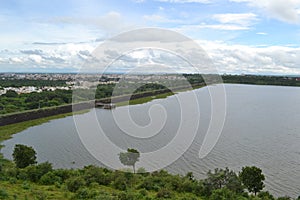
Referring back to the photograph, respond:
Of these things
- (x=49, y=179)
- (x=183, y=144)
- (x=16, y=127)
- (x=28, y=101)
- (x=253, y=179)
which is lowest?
(x=16, y=127)

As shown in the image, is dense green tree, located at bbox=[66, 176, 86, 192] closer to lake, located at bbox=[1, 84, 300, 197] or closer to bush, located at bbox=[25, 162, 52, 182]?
bush, located at bbox=[25, 162, 52, 182]

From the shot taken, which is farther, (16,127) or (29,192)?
(16,127)

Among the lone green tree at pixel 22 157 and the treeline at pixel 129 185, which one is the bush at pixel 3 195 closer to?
the treeline at pixel 129 185

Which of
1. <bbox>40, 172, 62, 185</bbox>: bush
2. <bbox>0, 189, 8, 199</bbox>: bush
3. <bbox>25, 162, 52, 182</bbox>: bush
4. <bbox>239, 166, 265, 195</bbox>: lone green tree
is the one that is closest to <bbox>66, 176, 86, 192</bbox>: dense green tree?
<bbox>40, 172, 62, 185</bbox>: bush

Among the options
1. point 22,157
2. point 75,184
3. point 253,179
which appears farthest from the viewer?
point 22,157

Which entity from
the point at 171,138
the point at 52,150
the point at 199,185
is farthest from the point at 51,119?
the point at 199,185

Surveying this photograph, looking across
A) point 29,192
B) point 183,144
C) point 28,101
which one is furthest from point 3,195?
point 28,101

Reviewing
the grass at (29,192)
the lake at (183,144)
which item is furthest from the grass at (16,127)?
the grass at (29,192)

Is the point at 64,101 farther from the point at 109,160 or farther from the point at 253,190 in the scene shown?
the point at 253,190

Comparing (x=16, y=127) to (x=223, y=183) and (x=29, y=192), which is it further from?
(x=223, y=183)
